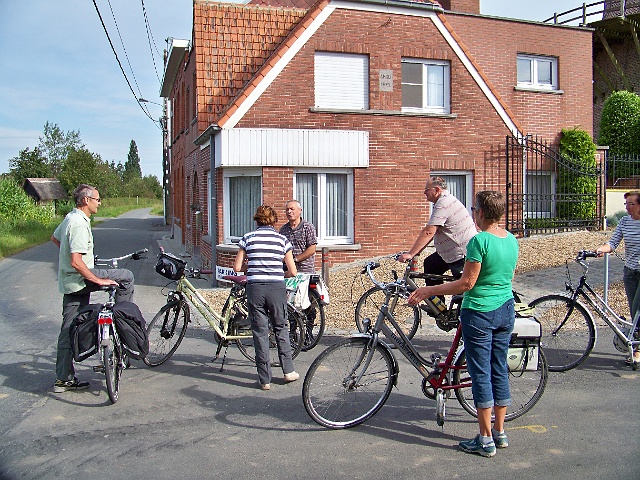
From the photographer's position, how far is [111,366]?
5.75 meters

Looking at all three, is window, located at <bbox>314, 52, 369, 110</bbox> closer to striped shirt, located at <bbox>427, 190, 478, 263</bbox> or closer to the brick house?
the brick house

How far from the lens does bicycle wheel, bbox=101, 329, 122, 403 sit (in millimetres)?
5645

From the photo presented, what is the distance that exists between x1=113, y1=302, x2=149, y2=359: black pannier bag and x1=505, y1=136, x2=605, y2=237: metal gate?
10853 millimetres

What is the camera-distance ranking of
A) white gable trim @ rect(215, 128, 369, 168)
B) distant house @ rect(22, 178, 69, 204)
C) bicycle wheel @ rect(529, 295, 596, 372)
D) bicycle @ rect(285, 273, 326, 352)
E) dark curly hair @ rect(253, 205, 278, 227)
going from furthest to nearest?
distant house @ rect(22, 178, 69, 204) < white gable trim @ rect(215, 128, 369, 168) < bicycle @ rect(285, 273, 326, 352) < bicycle wheel @ rect(529, 295, 596, 372) < dark curly hair @ rect(253, 205, 278, 227)

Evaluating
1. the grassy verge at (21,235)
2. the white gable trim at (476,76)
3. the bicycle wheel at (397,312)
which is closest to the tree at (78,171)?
the grassy verge at (21,235)

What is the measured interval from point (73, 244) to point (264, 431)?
2554 mm

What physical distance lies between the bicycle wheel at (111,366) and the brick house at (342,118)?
696 cm

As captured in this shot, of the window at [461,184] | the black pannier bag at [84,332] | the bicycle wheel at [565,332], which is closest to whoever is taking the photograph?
the black pannier bag at [84,332]

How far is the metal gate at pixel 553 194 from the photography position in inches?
589

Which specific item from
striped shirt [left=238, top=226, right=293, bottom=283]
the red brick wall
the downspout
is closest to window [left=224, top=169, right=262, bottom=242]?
the downspout

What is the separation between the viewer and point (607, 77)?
97.2ft

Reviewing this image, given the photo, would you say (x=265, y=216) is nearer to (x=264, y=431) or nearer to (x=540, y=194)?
(x=264, y=431)

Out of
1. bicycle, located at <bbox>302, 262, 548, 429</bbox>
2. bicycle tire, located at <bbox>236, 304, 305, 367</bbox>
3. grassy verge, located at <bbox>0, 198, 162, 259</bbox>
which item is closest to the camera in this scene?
bicycle, located at <bbox>302, 262, 548, 429</bbox>

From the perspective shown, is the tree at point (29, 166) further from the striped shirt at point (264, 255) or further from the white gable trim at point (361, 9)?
the striped shirt at point (264, 255)
